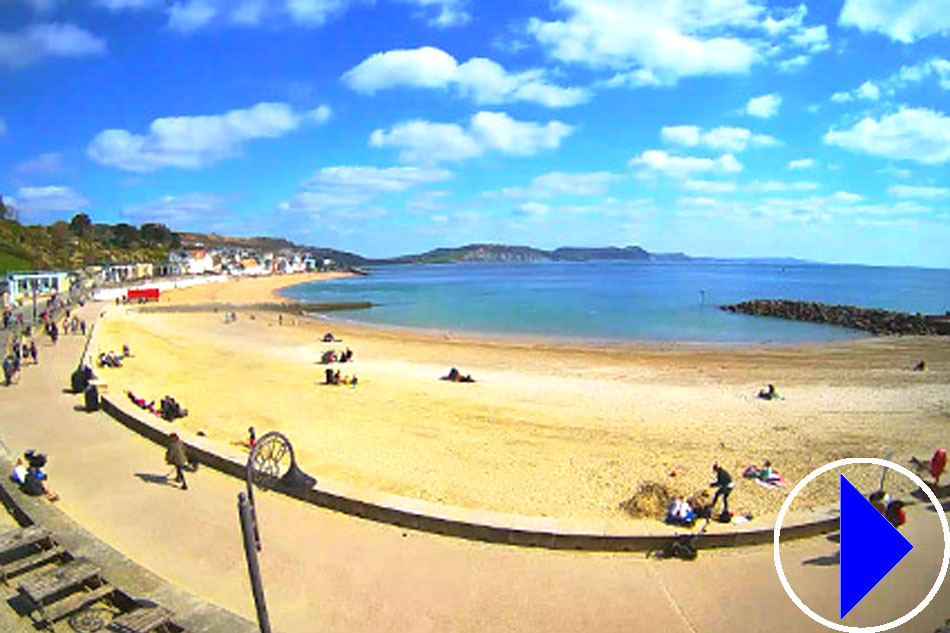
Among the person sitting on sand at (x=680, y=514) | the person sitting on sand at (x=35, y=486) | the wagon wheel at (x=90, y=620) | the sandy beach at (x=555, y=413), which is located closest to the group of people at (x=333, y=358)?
the sandy beach at (x=555, y=413)

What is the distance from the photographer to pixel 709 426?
15805 millimetres

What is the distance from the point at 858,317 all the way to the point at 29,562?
61.3 m

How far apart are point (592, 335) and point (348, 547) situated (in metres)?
34.7

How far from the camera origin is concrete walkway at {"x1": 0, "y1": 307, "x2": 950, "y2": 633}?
6.02 m

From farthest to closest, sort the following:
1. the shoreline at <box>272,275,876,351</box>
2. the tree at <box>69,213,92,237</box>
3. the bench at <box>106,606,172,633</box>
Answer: the tree at <box>69,213,92,237</box>, the shoreline at <box>272,275,876,351</box>, the bench at <box>106,606,172,633</box>

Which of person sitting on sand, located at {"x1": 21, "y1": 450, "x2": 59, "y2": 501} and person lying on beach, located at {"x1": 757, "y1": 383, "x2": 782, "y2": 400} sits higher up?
person sitting on sand, located at {"x1": 21, "y1": 450, "x2": 59, "y2": 501}

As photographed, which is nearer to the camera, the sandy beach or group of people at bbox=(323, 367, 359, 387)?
the sandy beach

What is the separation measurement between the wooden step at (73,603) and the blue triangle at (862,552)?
7789 millimetres

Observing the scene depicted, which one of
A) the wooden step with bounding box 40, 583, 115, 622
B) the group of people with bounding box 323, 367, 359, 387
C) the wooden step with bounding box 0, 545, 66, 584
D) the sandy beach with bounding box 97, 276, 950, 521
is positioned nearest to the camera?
the wooden step with bounding box 40, 583, 115, 622

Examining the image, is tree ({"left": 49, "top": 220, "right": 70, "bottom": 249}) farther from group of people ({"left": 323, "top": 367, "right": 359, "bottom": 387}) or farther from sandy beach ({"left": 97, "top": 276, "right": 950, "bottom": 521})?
group of people ({"left": 323, "top": 367, "right": 359, "bottom": 387})

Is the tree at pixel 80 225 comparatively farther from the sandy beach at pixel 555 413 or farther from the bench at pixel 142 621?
the bench at pixel 142 621

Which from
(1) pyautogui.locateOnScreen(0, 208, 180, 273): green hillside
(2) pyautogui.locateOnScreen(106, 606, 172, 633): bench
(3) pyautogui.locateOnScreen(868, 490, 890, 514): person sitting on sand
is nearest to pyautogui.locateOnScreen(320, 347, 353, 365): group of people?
(2) pyautogui.locateOnScreen(106, 606, 172, 633): bench

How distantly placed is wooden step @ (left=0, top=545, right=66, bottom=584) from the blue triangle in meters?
8.80

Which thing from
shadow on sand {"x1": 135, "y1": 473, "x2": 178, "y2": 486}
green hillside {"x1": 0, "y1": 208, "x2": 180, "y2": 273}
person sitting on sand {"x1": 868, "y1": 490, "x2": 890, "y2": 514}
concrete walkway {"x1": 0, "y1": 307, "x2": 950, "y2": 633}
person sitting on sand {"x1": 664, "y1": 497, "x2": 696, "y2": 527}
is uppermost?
green hillside {"x1": 0, "y1": 208, "x2": 180, "y2": 273}
